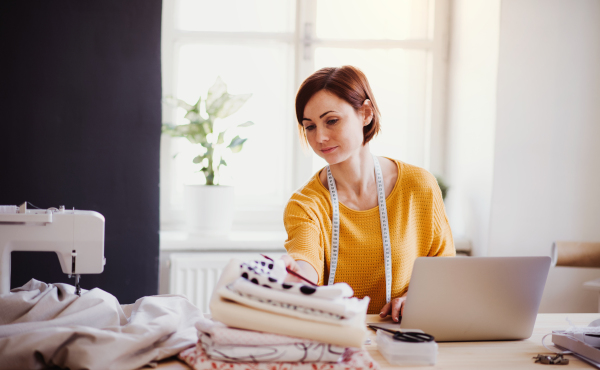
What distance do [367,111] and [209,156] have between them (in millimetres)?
1267

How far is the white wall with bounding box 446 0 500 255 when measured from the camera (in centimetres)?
283

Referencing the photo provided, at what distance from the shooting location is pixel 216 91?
2887 millimetres

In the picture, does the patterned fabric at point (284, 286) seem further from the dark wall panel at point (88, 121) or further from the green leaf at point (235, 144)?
the green leaf at point (235, 144)

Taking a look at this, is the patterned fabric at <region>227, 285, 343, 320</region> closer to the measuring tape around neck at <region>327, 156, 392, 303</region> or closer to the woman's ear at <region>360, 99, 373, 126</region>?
the measuring tape around neck at <region>327, 156, 392, 303</region>

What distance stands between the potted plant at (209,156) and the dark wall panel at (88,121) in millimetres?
403

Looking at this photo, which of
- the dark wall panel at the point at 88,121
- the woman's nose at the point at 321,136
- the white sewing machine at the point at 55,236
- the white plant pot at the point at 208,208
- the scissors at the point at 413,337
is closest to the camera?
the scissors at the point at 413,337

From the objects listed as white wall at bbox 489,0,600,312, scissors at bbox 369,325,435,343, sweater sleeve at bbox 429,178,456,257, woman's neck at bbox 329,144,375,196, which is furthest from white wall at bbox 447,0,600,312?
scissors at bbox 369,325,435,343

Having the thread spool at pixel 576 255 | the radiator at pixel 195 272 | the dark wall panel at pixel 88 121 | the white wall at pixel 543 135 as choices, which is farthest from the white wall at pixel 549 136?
the dark wall panel at pixel 88 121

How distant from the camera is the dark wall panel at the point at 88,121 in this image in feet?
7.63

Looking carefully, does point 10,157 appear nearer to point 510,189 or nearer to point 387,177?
point 387,177

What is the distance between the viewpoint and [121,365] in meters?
0.98

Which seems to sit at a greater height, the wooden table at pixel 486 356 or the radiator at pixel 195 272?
the wooden table at pixel 486 356

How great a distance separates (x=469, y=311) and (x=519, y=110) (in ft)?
6.19

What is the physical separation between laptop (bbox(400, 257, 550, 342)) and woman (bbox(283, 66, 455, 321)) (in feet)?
1.68
